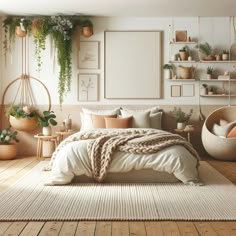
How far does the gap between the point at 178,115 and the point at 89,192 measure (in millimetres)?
3457

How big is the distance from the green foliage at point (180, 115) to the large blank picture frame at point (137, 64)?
0.43 meters

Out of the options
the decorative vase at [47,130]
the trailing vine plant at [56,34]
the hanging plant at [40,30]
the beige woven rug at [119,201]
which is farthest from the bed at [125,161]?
the hanging plant at [40,30]

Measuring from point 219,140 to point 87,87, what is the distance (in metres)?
2.48

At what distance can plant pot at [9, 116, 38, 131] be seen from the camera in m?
7.85

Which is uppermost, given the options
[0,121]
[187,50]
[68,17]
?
[68,17]

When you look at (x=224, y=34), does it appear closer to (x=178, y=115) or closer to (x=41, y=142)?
(x=178, y=115)

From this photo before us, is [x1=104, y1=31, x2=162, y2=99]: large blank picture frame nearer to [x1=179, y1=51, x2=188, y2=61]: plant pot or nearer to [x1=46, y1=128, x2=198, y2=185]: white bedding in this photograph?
[x1=179, y1=51, x2=188, y2=61]: plant pot

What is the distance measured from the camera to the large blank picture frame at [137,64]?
26.3 feet

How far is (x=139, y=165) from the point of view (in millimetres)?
5238

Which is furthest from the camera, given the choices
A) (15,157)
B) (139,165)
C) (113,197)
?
(15,157)

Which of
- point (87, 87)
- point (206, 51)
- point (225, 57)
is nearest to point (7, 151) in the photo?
point (87, 87)

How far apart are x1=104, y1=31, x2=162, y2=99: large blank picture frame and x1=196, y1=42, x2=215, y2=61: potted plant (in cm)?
72

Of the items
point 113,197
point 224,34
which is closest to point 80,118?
point 224,34

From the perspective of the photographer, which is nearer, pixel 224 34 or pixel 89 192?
pixel 89 192
